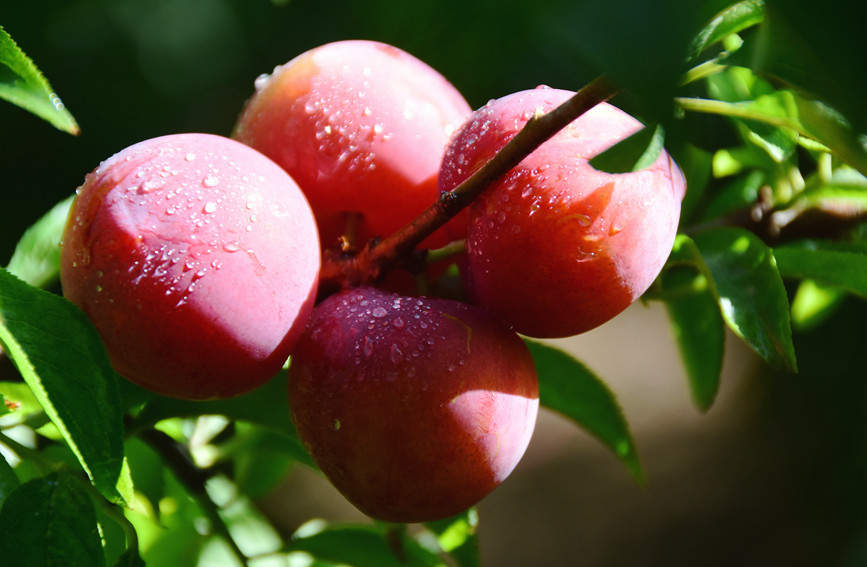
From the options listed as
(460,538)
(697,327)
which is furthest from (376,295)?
(697,327)

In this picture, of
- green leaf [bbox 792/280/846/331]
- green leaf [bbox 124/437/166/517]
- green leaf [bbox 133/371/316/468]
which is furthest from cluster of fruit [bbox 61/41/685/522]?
green leaf [bbox 792/280/846/331]

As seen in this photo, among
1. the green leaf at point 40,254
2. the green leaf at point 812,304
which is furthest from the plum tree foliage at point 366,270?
the green leaf at point 812,304

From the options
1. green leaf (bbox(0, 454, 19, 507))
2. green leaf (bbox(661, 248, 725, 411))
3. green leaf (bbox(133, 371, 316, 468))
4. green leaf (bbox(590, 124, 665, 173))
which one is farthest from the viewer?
green leaf (bbox(661, 248, 725, 411))

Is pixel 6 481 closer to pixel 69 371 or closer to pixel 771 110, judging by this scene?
pixel 69 371

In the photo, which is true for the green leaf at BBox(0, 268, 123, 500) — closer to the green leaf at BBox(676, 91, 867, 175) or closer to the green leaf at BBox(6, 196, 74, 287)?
the green leaf at BBox(6, 196, 74, 287)

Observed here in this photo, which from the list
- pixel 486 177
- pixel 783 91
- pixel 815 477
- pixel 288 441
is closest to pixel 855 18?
pixel 486 177
